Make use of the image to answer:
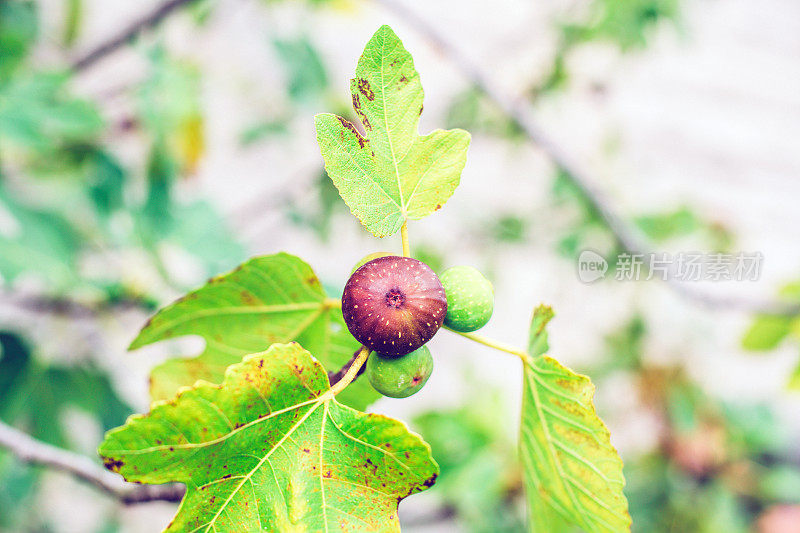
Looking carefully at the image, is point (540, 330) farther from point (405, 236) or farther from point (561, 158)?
point (561, 158)

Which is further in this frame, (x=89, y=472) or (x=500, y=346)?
(x=89, y=472)

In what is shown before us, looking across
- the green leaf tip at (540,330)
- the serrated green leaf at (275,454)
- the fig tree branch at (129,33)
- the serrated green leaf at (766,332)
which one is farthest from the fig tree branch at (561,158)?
the serrated green leaf at (275,454)

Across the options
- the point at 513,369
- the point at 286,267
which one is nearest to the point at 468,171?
the point at 513,369

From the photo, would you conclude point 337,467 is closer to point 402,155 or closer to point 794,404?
point 402,155

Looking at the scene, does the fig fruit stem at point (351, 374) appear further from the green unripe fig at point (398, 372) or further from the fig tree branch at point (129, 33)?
the fig tree branch at point (129, 33)

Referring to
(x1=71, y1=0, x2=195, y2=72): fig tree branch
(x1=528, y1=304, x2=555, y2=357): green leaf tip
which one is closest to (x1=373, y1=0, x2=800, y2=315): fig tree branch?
(x1=71, y1=0, x2=195, y2=72): fig tree branch

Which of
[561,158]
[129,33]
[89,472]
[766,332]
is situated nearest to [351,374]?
[89,472]

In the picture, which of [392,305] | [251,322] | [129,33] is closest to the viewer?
[392,305]
